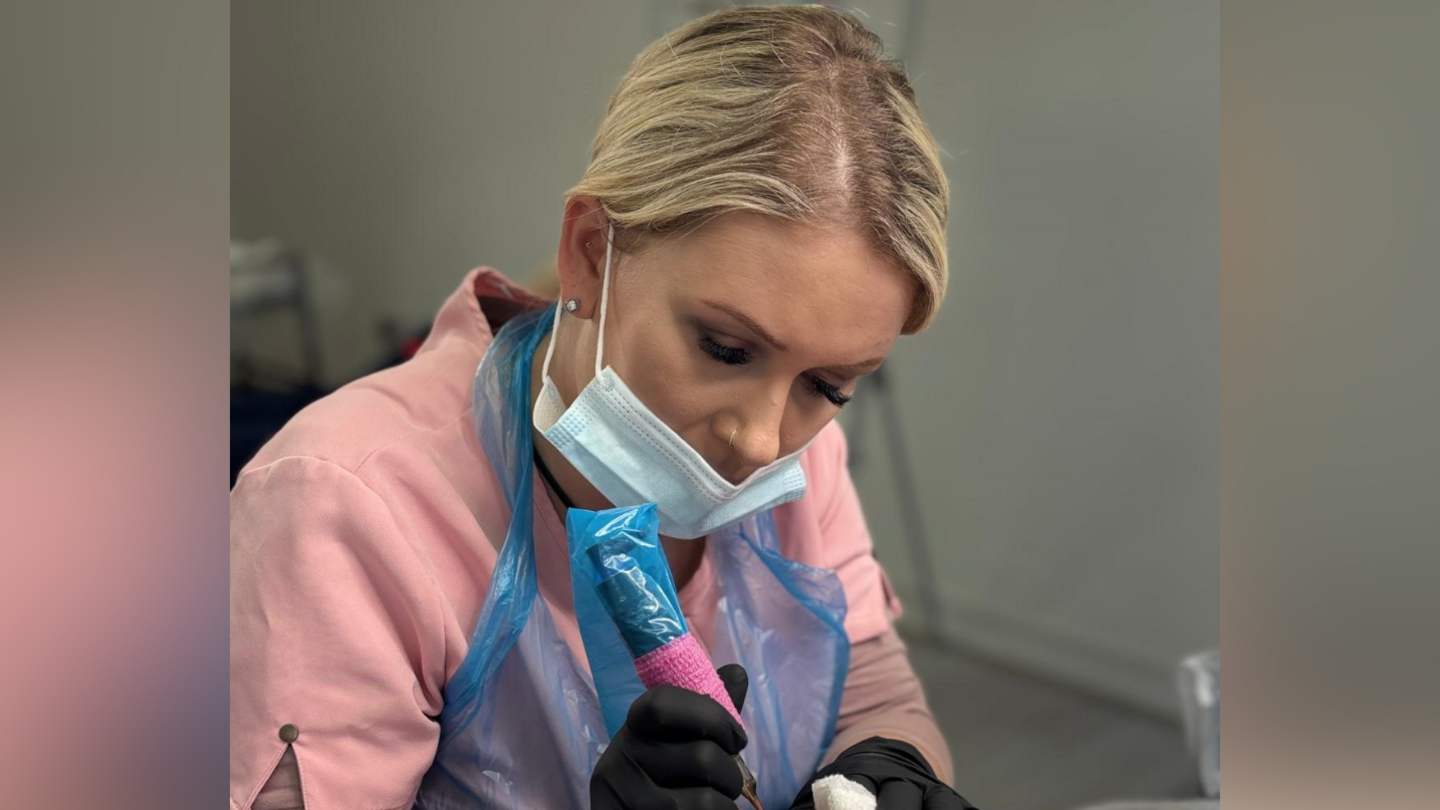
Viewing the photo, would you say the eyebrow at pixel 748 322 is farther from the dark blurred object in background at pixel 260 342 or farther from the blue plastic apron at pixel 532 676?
the dark blurred object in background at pixel 260 342

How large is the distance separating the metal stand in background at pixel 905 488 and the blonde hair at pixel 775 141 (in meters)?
0.67

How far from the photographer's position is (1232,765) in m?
0.74

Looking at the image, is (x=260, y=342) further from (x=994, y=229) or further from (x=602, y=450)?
(x=994, y=229)

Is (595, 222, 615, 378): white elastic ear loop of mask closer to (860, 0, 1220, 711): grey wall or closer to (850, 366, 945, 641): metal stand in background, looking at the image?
(860, 0, 1220, 711): grey wall

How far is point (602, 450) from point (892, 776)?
13.1 inches

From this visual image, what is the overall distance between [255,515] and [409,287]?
0.40 m

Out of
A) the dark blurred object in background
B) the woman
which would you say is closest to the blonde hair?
the woman

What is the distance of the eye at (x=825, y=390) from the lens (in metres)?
0.82

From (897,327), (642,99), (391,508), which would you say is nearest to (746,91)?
(642,99)

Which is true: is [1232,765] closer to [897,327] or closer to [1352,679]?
[1352,679]

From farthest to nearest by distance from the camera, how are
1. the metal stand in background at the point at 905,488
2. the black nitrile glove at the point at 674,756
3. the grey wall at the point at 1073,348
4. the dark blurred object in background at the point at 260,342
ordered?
the metal stand in background at the point at 905,488, the grey wall at the point at 1073,348, the dark blurred object in background at the point at 260,342, the black nitrile glove at the point at 674,756

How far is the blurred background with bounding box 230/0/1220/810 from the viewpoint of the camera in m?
1.07

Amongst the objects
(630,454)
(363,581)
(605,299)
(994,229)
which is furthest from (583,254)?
(994,229)

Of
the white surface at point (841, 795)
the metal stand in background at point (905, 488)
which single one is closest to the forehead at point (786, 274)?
the white surface at point (841, 795)
